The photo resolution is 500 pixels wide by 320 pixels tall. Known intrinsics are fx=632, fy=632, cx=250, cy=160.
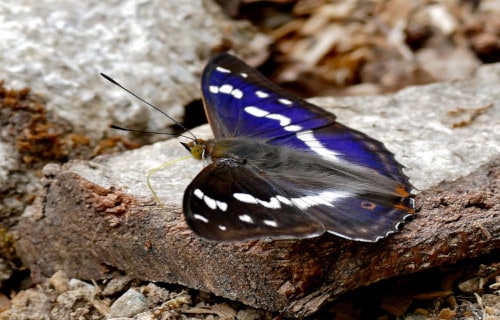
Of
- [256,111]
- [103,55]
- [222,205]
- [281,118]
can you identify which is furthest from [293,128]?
[103,55]

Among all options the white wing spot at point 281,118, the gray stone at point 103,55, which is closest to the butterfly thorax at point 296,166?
the white wing spot at point 281,118

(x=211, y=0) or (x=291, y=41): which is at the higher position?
(x=211, y=0)

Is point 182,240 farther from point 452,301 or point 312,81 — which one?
point 312,81

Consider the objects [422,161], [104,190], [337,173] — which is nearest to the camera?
[337,173]

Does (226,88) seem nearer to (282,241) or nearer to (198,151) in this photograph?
(198,151)

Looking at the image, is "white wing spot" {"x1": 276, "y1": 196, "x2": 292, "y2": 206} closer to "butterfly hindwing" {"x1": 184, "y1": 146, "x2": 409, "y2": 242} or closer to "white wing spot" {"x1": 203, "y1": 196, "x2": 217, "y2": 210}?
"butterfly hindwing" {"x1": 184, "y1": 146, "x2": 409, "y2": 242}

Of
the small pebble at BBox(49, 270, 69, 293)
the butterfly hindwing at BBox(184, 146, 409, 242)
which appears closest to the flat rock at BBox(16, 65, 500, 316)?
the small pebble at BBox(49, 270, 69, 293)

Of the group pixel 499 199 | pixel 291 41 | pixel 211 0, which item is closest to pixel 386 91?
pixel 291 41
